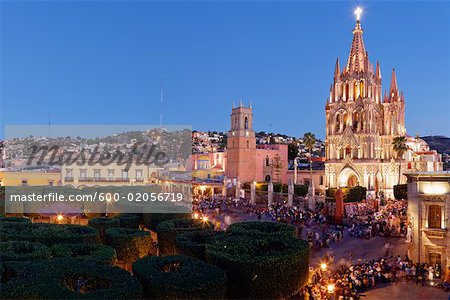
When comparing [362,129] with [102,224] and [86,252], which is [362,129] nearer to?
[102,224]

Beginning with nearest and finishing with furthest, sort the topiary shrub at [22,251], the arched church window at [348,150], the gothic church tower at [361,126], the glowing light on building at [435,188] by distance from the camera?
the topiary shrub at [22,251] < the glowing light on building at [435,188] < the gothic church tower at [361,126] < the arched church window at [348,150]

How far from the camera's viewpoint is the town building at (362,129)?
6012cm

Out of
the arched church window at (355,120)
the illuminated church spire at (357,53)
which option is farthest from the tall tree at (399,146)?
the illuminated church spire at (357,53)

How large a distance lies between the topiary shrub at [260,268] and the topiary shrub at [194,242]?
198cm

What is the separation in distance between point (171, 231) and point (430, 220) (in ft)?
52.3

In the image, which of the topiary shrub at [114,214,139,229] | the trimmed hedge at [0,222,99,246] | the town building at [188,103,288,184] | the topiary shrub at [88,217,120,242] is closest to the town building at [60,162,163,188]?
the town building at [188,103,288,184]

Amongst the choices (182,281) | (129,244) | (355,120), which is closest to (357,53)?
(355,120)

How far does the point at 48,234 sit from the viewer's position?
1939cm

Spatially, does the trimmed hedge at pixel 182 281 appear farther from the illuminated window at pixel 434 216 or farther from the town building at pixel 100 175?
the town building at pixel 100 175

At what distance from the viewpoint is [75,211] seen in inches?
1404

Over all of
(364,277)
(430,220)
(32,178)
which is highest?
(32,178)

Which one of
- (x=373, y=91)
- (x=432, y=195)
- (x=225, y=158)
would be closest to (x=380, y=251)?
(x=432, y=195)

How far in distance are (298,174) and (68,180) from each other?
37.9m

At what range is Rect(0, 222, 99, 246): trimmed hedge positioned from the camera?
61.4 feet
